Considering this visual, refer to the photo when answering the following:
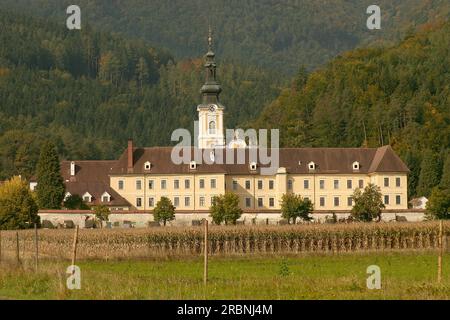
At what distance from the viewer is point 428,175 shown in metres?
101

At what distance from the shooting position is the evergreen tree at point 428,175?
100m

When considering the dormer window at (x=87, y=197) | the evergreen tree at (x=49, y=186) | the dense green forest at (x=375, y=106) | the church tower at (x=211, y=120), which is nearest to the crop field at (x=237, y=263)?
the evergreen tree at (x=49, y=186)

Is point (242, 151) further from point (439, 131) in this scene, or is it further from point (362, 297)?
point (362, 297)

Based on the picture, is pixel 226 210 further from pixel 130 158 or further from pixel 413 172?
pixel 413 172

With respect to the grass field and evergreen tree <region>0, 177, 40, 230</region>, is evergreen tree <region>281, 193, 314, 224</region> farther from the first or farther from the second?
the grass field

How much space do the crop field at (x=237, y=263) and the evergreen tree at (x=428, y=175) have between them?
41.3 meters

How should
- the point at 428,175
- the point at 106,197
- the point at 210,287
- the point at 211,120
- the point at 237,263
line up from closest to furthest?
the point at 210,287, the point at 237,263, the point at 106,197, the point at 428,175, the point at 211,120

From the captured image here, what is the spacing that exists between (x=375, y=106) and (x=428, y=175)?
27.4 m

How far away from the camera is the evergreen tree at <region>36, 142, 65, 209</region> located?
84125 millimetres

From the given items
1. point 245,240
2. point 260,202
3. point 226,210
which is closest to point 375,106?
point 260,202

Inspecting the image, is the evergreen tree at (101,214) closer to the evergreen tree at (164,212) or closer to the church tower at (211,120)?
the evergreen tree at (164,212)

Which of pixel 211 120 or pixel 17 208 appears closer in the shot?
pixel 17 208

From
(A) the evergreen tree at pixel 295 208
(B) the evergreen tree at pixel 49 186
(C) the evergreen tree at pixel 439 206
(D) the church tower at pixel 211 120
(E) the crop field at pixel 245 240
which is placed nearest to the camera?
(E) the crop field at pixel 245 240
